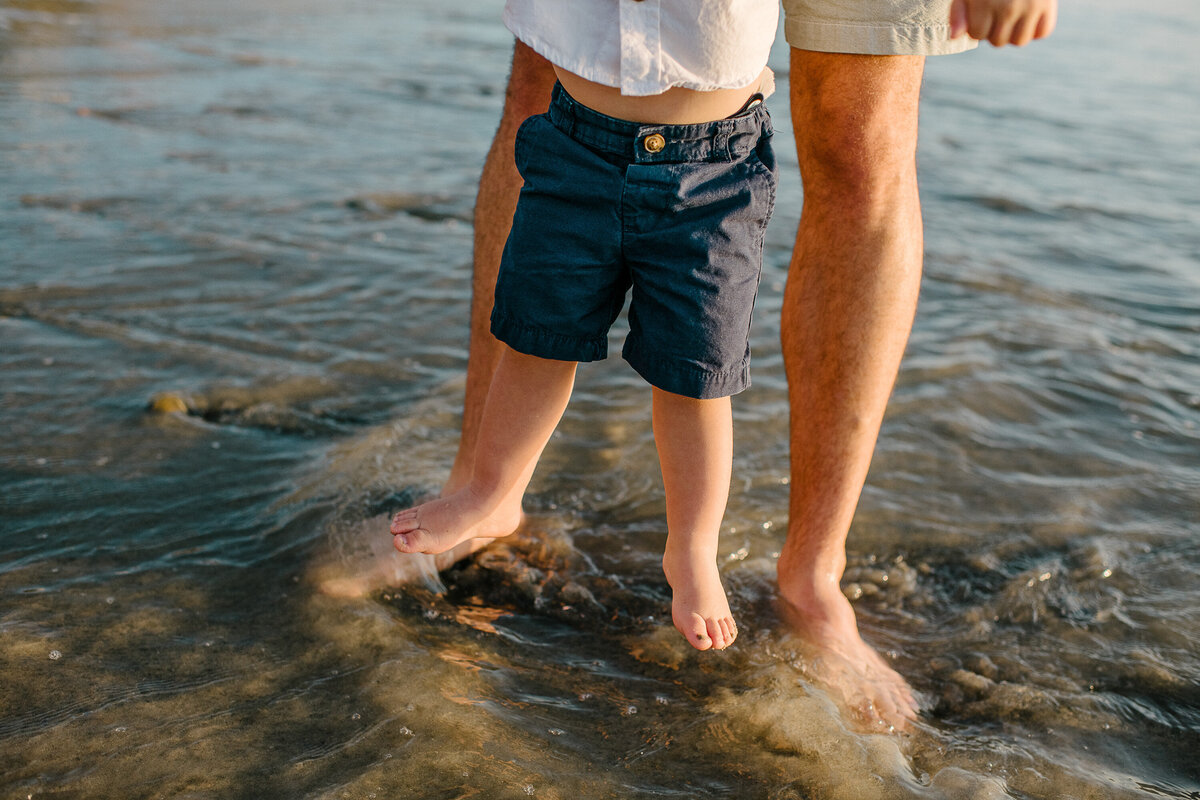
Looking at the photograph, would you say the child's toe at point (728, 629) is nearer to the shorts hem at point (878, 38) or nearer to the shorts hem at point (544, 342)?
the shorts hem at point (544, 342)

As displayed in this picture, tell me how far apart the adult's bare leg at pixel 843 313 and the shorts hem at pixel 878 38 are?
0.03 meters

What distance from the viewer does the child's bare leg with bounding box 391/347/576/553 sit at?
1.80 metres

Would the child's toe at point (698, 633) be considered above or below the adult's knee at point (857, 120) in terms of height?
below

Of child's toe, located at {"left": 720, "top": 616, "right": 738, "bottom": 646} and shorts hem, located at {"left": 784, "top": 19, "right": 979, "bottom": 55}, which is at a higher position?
shorts hem, located at {"left": 784, "top": 19, "right": 979, "bottom": 55}

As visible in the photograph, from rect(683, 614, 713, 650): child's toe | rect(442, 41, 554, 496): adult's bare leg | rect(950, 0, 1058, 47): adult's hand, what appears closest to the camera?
rect(950, 0, 1058, 47): adult's hand

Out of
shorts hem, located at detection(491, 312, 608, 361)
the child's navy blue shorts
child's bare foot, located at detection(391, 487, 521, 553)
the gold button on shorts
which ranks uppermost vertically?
the gold button on shorts

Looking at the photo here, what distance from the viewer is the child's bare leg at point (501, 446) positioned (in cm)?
180

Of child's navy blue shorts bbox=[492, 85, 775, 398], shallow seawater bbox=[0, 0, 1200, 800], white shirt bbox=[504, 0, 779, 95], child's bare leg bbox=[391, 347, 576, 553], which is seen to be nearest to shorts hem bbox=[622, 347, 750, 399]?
child's navy blue shorts bbox=[492, 85, 775, 398]

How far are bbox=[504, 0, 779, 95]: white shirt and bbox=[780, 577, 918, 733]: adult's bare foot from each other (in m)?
1.02

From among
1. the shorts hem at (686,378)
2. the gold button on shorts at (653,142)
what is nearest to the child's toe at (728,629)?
the shorts hem at (686,378)

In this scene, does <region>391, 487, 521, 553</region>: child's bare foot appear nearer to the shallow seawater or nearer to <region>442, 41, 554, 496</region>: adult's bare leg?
the shallow seawater

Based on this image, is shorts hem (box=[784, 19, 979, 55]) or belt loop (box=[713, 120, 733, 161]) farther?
shorts hem (box=[784, 19, 979, 55])

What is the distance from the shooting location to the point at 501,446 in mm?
1856

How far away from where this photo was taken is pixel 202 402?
8.75 ft
